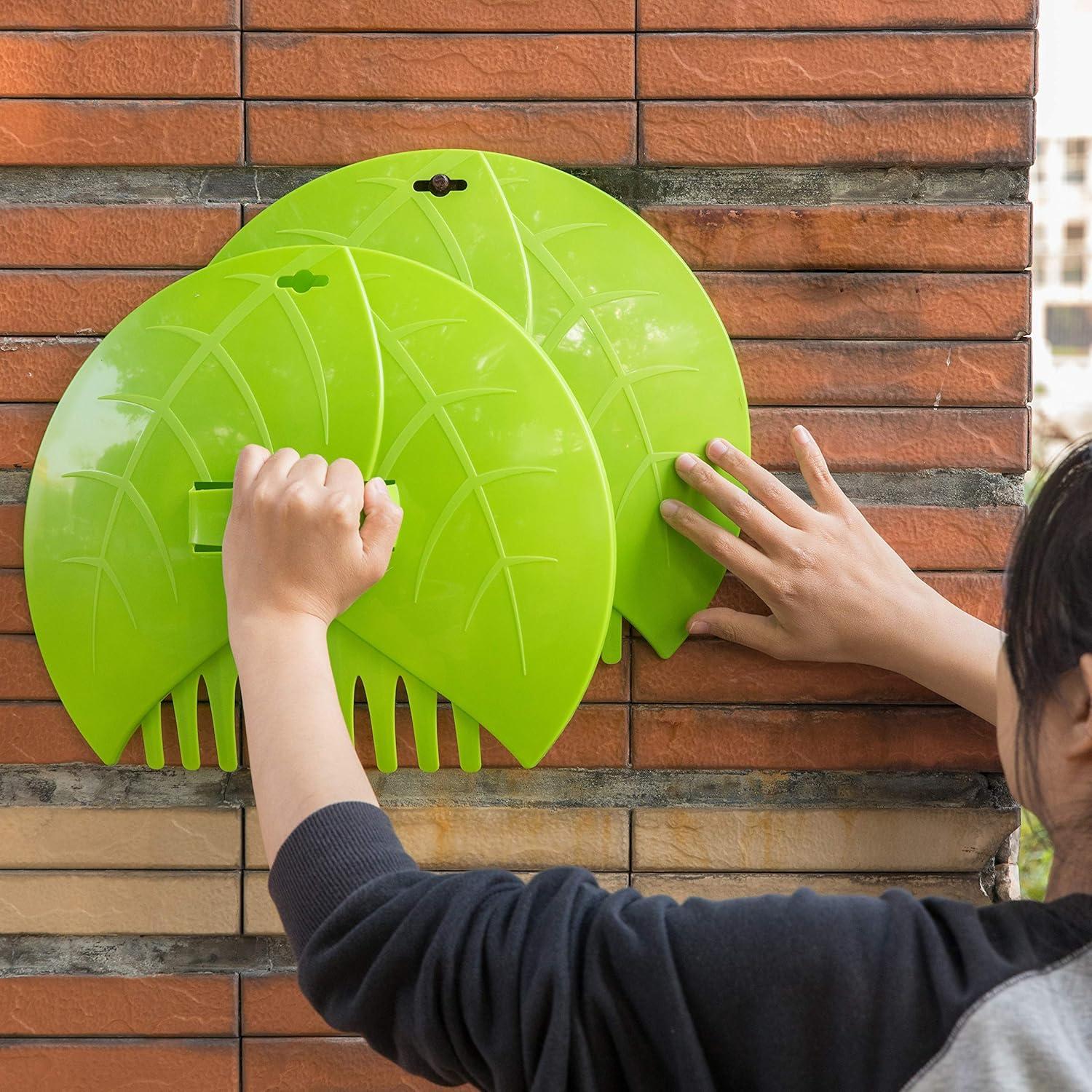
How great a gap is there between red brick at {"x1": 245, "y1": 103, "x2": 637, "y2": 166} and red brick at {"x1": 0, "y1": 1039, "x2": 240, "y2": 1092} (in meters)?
1.04

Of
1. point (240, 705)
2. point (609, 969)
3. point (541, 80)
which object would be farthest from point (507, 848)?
point (541, 80)

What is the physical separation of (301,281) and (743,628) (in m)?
0.60

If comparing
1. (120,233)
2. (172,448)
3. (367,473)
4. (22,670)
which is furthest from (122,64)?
(22,670)

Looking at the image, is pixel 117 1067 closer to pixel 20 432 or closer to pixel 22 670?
pixel 22 670

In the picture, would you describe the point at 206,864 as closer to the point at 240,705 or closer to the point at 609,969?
the point at 240,705

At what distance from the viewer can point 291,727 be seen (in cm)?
84

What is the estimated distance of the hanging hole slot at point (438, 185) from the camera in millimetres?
1101

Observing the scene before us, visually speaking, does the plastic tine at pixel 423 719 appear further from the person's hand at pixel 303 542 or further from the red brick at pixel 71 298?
the red brick at pixel 71 298

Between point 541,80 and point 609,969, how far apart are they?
3.03 feet

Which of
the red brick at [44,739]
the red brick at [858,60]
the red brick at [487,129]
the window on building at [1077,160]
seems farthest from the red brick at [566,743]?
the window on building at [1077,160]

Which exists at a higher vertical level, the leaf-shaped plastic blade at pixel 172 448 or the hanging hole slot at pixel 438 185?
the hanging hole slot at pixel 438 185

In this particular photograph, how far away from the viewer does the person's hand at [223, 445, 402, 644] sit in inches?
34.8

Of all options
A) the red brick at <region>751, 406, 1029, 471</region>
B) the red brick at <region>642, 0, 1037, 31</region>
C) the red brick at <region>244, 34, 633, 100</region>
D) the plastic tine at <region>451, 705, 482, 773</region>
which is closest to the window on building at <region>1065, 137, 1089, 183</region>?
the red brick at <region>642, 0, 1037, 31</region>

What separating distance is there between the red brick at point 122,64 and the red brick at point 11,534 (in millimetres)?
471
